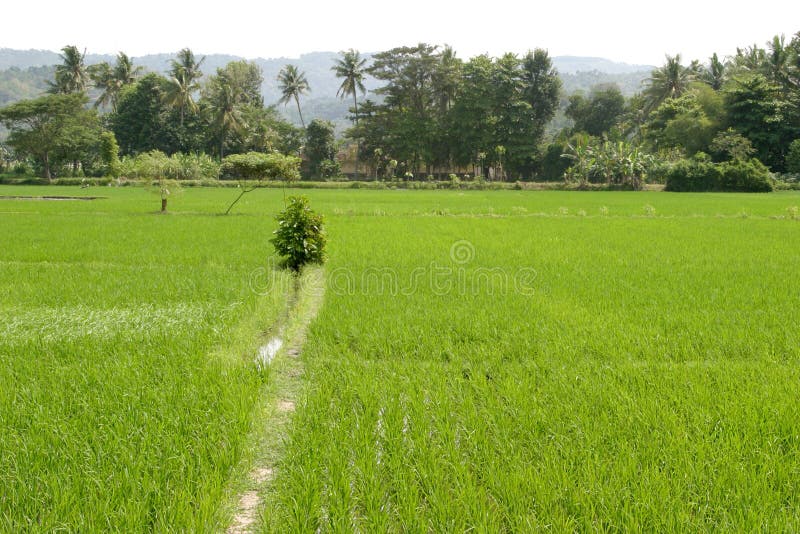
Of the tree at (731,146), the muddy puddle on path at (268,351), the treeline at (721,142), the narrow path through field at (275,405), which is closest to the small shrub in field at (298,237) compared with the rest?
the narrow path through field at (275,405)

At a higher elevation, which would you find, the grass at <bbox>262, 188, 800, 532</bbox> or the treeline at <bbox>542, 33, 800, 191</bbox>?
the treeline at <bbox>542, 33, 800, 191</bbox>

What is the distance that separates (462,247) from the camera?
948cm

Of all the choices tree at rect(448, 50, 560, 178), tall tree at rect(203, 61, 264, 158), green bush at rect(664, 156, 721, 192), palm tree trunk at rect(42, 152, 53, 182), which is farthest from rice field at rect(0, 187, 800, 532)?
tall tree at rect(203, 61, 264, 158)

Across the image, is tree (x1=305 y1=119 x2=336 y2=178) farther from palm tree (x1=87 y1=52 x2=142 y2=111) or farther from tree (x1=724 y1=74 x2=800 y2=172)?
tree (x1=724 y1=74 x2=800 y2=172)

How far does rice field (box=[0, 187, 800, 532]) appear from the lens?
6.88ft

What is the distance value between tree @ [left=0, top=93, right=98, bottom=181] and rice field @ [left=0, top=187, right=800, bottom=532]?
35.6m

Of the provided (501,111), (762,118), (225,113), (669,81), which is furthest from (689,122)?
(225,113)

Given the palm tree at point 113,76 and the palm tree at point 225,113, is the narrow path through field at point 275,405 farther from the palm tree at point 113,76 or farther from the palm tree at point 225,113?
the palm tree at point 113,76

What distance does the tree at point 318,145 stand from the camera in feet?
136

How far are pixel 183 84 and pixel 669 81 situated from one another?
38.9 m

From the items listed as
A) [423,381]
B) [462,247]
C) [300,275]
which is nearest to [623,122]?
[462,247]

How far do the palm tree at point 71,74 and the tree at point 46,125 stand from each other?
11857 mm

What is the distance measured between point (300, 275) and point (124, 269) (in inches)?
94.3

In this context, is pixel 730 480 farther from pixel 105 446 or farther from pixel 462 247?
pixel 462 247
